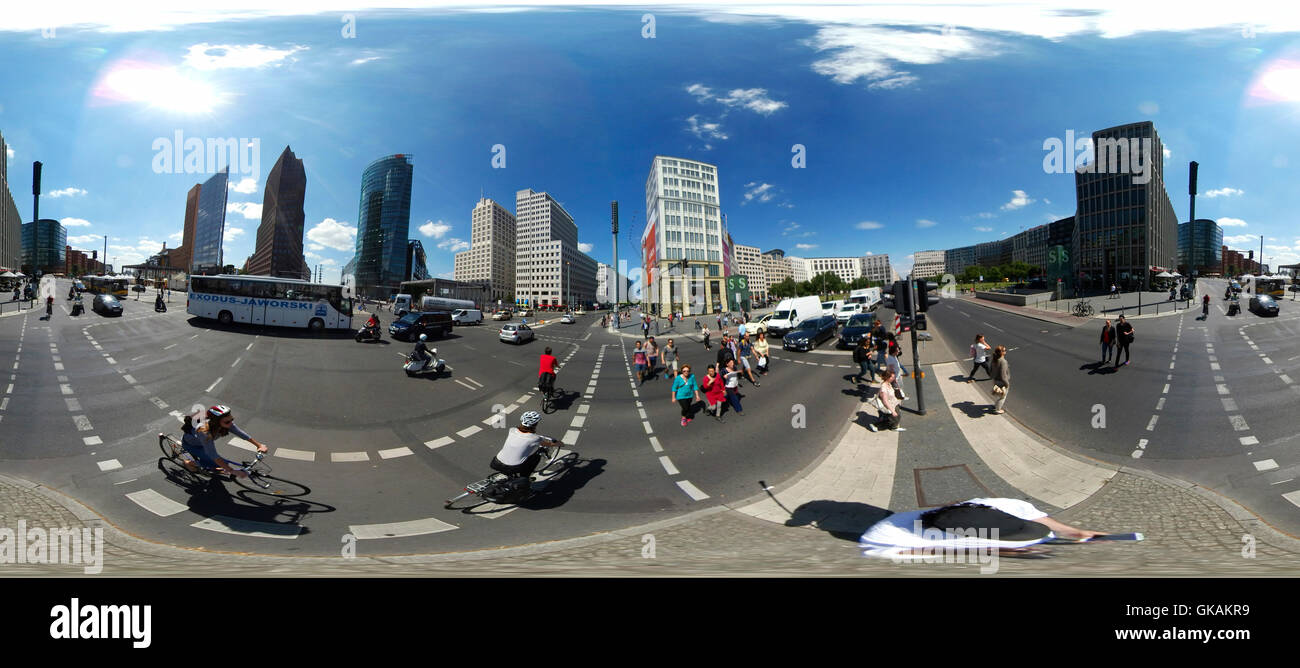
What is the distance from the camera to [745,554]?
229cm

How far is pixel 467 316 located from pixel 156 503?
2953 mm

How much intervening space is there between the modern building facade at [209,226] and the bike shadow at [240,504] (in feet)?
Result: 6.68

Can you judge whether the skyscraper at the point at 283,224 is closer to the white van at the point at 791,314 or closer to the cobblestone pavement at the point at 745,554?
the cobblestone pavement at the point at 745,554

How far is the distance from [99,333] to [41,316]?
24.0 inches

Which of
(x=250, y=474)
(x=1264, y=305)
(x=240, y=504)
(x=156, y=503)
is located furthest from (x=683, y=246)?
(x=156, y=503)

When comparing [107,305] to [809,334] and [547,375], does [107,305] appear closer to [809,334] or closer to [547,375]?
[547,375]

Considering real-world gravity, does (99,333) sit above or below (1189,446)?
above

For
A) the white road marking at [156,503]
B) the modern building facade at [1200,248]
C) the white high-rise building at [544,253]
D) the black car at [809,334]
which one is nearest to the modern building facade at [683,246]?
the white high-rise building at [544,253]

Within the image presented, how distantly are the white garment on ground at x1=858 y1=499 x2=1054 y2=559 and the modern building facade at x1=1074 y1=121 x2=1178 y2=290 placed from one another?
14.2 ft

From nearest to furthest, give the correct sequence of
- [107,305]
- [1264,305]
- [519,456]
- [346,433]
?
[519,456] < [346,433] < [107,305] < [1264,305]
